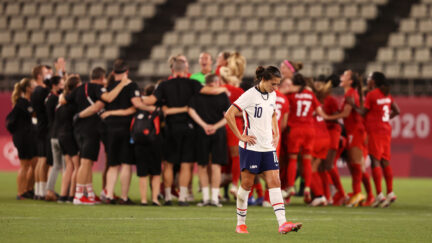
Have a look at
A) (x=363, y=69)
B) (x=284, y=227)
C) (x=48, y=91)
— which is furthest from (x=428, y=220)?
(x=363, y=69)

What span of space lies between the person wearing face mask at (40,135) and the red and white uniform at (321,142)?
4.78 metres

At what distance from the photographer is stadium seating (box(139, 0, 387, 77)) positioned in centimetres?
2536

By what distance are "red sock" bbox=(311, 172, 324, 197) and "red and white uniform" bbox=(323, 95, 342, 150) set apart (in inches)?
29.6

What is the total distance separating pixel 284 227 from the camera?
7723mm

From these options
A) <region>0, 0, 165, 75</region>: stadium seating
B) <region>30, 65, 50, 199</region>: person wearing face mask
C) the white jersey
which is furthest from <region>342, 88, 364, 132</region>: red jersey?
<region>0, 0, 165, 75</region>: stadium seating

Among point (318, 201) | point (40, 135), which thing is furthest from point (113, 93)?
point (318, 201)

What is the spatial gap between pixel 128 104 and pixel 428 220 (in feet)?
16.4

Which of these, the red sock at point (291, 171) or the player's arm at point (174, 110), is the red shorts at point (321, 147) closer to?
the red sock at point (291, 171)

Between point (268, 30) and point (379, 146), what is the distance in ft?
48.0

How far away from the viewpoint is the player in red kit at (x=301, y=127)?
12.4 meters

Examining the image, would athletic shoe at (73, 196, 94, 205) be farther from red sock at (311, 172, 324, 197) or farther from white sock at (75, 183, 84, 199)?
red sock at (311, 172, 324, 197)

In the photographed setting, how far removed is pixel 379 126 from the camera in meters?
12.7

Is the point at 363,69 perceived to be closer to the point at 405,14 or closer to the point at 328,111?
the point at 405,14

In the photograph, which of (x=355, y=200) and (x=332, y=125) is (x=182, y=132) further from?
(x=355, y=200)
